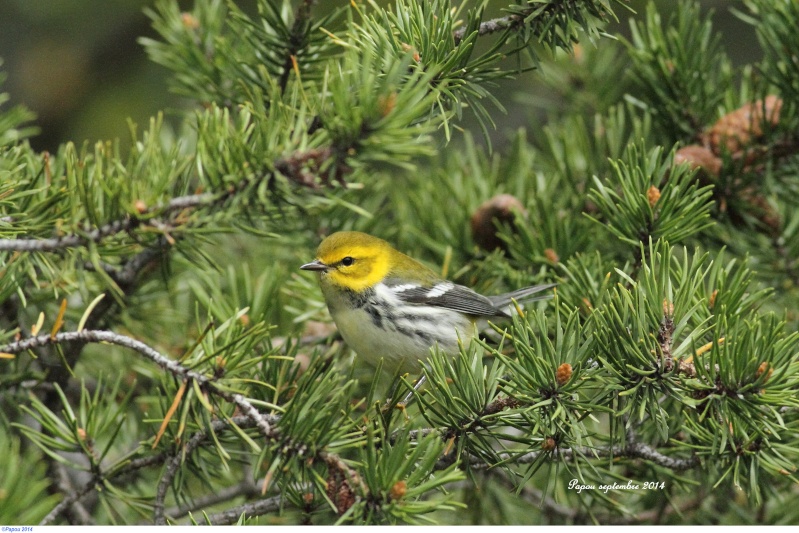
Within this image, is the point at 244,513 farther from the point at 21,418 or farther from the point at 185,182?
the point at 21,418

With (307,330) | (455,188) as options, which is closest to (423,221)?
(455,188)

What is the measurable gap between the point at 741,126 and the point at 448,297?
78cm

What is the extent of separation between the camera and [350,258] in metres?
1.91

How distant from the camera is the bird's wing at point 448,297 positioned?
1.86 m

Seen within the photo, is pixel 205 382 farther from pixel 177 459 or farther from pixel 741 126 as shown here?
pixel 741 126

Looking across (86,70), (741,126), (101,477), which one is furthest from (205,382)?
(86,70)

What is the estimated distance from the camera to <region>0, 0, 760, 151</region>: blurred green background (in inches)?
112

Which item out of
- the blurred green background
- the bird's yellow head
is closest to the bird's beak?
the bird's yellow head

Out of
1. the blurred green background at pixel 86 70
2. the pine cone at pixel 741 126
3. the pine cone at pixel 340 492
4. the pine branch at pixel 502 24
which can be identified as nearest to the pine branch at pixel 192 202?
the pine branch at pixel 502 24

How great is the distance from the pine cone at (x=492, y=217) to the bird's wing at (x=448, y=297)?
0.41 ft

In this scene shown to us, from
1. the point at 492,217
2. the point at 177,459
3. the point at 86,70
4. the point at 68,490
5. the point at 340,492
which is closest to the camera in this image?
the point at 340,492

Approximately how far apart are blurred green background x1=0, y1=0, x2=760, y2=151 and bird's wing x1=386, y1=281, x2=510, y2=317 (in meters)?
1.11

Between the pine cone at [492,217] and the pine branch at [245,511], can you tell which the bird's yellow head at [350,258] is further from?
the pine branch at [245,511]

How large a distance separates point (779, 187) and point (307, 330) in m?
1.14
